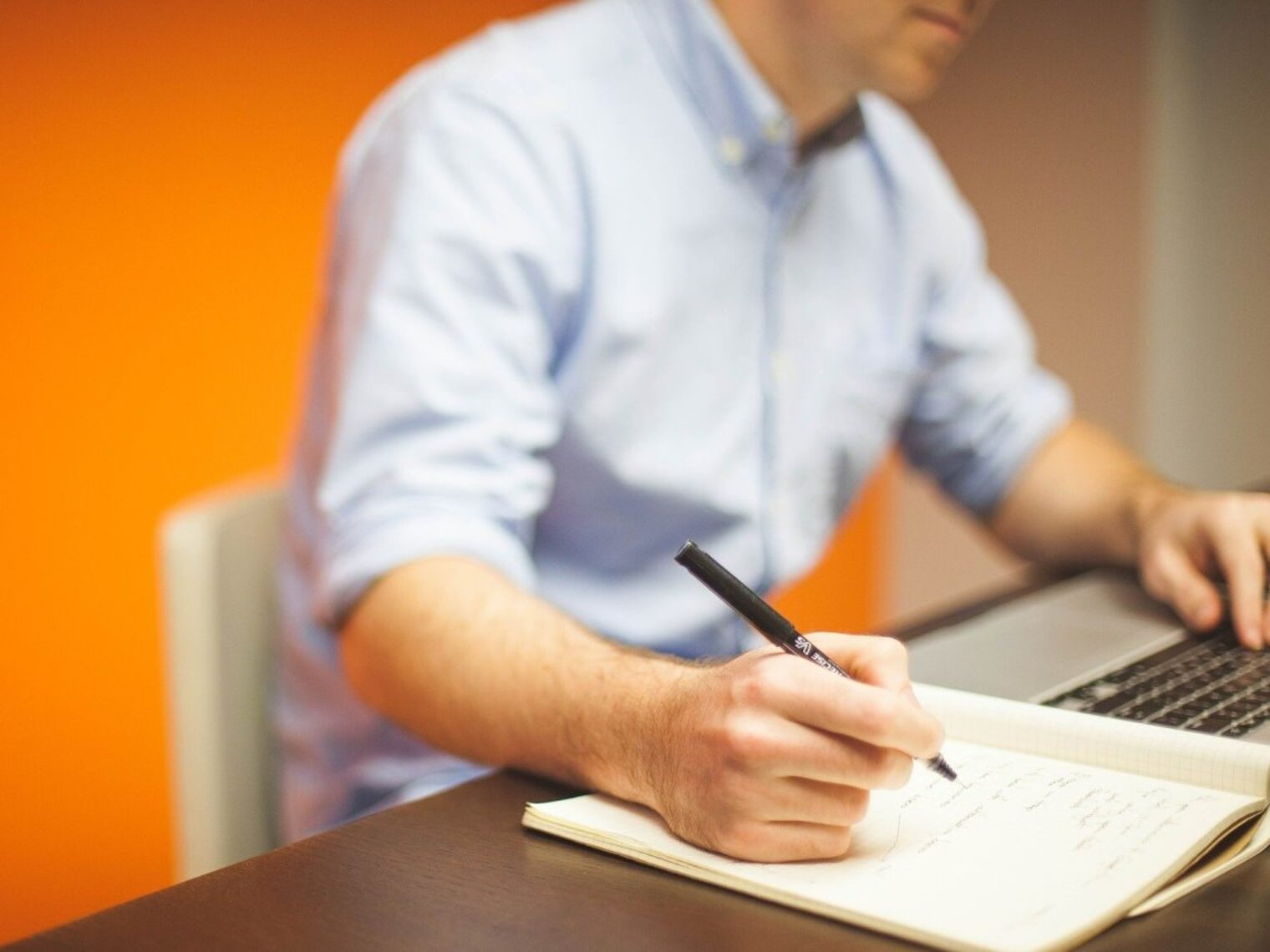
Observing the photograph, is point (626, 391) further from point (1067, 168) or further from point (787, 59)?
point (1067, 168)

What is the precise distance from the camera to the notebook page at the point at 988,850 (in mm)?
484

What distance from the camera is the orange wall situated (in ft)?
4.98

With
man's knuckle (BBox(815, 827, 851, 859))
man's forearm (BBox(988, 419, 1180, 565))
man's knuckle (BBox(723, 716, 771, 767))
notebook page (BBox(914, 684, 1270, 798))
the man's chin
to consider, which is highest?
the man's chin

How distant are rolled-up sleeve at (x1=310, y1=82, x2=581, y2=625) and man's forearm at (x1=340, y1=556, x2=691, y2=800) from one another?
0.12 feet

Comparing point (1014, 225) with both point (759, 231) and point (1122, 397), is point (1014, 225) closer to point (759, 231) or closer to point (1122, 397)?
point (1122, 397)

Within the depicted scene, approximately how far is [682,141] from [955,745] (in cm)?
65

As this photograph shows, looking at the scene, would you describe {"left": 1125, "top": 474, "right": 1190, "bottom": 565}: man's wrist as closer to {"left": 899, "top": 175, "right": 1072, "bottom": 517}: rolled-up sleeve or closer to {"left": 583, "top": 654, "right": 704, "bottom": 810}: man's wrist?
{"left": 899, "top": 175, "right": 1072, "bottom": 517}: rolled-up sleeve

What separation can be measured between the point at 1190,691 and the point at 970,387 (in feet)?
2.17

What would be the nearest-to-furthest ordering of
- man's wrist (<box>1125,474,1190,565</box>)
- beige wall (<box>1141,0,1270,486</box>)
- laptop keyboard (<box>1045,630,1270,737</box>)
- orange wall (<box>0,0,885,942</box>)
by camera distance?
laptop keyboard (<box>1045,630,1270,737</box>) < man's wrist (<box>1125,474,1190,565</box>) < orange wall (<box>0,0,885,942</box>) < beige wall (<box>1141,0,1270,486</box>)

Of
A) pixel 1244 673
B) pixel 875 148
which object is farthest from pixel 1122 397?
pixel 1244 673

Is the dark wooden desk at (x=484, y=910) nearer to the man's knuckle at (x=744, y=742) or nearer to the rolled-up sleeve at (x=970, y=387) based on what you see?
the man's knuckle at (x=744, y=742)

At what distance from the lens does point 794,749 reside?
53 cm

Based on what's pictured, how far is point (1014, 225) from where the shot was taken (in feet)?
8.85

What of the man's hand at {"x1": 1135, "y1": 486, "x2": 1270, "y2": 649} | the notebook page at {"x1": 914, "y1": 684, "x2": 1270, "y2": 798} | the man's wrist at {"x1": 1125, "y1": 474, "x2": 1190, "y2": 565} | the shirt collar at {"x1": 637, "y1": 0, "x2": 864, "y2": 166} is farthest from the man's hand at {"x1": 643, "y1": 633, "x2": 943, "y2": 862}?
the shirt collar at {"x1": 637, "y1": 0, "x2": 864, "y2": 166}
